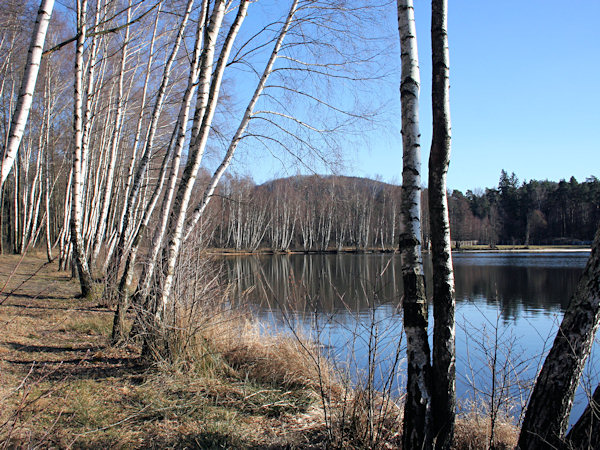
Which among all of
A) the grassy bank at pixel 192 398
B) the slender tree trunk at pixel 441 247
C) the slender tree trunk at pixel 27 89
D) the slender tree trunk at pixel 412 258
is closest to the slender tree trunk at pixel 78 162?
the grassy bank at pixel 192 398

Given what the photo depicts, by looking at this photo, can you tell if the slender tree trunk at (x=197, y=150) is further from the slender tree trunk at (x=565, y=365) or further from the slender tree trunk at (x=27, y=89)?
the slender tree trunk at (x=565, y=365)

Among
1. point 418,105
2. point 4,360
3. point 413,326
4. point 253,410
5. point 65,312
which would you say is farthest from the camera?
point 65,312

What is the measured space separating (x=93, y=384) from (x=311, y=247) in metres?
46.8

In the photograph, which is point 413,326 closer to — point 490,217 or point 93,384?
point 93,384

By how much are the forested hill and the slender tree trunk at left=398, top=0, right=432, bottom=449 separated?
104ft

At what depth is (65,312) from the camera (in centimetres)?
666

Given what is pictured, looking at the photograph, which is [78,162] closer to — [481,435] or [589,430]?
[481,435]

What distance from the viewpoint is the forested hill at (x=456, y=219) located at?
43.9 meters

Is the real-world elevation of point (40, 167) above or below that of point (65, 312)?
above

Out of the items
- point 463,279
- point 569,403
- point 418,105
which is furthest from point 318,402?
point 463,279

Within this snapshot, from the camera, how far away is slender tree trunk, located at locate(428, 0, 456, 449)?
2.53m

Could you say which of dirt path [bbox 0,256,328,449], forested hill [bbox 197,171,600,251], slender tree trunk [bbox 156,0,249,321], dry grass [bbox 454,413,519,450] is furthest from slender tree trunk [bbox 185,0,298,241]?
forested hill [bbox 197,171,600,251]

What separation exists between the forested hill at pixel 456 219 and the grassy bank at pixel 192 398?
98.9 feet

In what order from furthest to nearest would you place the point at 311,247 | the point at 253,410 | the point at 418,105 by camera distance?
the point at 311,247 → the point at 253,410 → the point at 418,105
